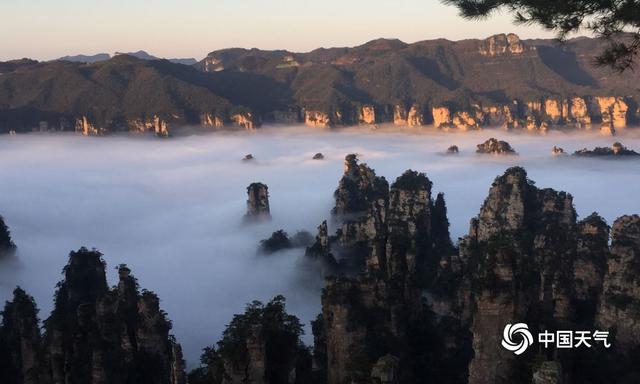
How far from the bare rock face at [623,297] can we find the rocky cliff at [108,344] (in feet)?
82.9

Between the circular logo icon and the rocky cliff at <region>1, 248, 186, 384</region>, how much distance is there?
1875cm

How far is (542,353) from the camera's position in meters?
25.5

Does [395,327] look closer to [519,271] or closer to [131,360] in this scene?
[519,271]

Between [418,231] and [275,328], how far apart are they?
36903 millimetres

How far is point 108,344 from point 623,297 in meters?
30.2

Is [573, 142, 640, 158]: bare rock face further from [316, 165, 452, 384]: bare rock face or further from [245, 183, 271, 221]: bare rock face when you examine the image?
[316, 165, 452, 384]: bare rock face

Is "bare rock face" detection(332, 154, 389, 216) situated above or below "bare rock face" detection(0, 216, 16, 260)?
above

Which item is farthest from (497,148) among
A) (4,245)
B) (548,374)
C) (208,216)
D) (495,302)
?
(548,374)

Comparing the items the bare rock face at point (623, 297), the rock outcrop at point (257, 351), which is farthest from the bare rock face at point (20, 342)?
the bare rock face at point (623, 297)

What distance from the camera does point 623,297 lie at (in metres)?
34.8

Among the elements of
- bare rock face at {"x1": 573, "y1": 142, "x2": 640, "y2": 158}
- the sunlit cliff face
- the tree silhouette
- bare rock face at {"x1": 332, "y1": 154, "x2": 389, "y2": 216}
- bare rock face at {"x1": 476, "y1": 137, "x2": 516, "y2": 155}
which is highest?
the tree silhouette

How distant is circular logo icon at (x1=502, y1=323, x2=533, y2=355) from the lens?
2572cm

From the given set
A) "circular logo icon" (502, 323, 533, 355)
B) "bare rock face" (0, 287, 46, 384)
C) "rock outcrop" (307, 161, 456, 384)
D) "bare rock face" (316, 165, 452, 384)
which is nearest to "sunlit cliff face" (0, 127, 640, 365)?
"rock outcrop" (307, 161, 456, 384)

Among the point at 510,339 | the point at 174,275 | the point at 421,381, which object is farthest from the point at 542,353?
the point at 174,275
